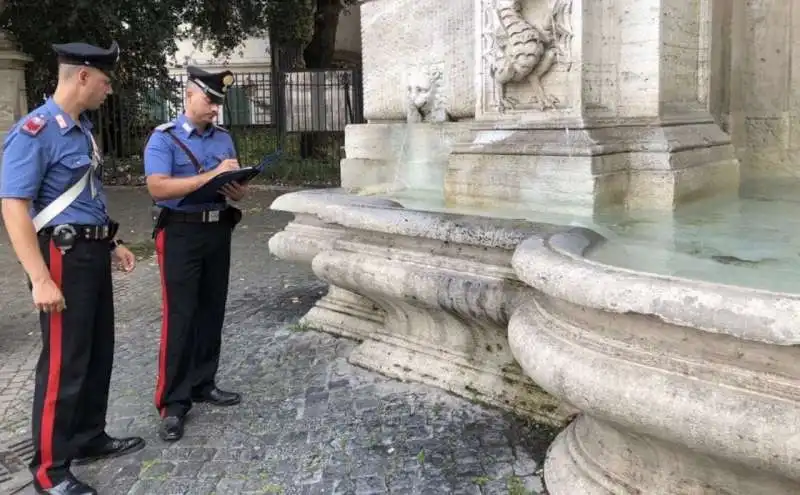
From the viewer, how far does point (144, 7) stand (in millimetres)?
13766

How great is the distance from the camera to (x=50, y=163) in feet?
10.5

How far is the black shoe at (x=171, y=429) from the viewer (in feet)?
12.5

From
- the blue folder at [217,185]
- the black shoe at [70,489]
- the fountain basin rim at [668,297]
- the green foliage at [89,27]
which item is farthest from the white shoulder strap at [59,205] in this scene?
the green foliage at [89,27]

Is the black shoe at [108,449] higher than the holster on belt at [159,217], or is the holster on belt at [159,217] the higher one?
the holster on belt at [159,217]

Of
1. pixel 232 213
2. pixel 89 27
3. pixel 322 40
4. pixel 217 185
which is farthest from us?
pixel 322 40

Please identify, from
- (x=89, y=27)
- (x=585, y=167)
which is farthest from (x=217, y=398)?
(x=89, y=27)

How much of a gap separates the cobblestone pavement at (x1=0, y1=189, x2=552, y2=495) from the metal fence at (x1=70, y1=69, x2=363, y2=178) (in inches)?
480

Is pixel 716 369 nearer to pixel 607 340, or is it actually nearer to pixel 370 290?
pixel 607 340

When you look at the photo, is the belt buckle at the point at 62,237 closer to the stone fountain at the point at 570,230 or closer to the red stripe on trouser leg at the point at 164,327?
the red stripe on trouser leg at the point at 164,327

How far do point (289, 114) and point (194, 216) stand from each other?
48.8 feet

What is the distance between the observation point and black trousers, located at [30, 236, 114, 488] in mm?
3248

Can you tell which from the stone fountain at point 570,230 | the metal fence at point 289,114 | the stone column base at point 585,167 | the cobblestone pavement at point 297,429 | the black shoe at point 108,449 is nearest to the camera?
the stone fountain at point 570,230

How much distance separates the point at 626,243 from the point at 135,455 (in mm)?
2468

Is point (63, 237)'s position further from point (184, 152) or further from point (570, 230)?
point (570, 230)
